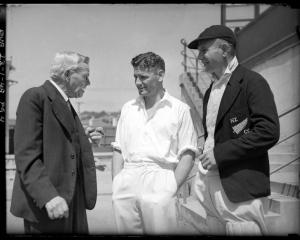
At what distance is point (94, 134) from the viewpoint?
260 centimetres

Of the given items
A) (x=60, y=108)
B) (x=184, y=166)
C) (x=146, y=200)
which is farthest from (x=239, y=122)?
(x=60, y=108)

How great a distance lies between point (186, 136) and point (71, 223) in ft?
3.30

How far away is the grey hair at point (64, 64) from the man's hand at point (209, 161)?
1.08 m

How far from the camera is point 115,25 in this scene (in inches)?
104

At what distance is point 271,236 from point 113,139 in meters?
1.36

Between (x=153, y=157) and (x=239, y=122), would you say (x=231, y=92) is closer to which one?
(x=239, y=122)

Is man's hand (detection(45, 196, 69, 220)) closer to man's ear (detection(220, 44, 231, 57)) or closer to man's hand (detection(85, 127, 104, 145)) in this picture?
man's hand (detection(85, 127, 104, 145))

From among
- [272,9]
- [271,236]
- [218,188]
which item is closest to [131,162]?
[218,188]

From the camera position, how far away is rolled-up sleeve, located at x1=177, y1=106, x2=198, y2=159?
241cm

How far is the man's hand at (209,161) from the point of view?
227 cm

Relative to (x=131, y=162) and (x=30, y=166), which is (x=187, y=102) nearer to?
(x=131, y=162)

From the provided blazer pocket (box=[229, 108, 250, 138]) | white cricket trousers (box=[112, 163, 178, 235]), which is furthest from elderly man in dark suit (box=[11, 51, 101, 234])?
blazer pocket (box=[229, 108, 250, 138])

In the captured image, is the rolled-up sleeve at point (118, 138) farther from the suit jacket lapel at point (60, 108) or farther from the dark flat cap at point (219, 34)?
the dark flat cap at point (219, 34)

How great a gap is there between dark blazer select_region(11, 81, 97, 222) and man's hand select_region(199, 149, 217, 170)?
0.87 m
